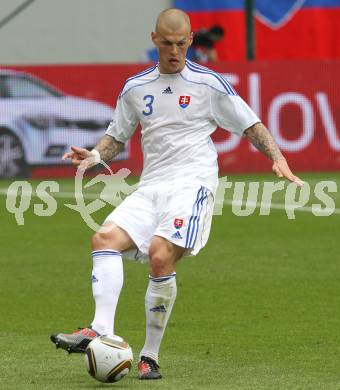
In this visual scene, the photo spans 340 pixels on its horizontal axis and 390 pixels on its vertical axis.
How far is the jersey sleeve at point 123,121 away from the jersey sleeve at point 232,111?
519 mm

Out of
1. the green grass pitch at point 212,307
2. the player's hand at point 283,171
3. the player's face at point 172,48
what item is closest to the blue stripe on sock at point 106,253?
the green grass pitch at point 212,307

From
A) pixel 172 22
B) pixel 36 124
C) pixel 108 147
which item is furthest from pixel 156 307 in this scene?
pixel 36 124

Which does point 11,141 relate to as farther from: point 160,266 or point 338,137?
point 160,266

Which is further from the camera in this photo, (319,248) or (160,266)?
(319,248)

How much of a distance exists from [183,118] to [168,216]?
2.10 ft

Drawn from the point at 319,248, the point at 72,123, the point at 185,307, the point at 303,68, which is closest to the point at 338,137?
the point at 303,68

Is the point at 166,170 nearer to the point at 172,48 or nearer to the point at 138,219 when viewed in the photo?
the point at 138,219

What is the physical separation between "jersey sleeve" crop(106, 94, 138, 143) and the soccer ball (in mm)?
1453

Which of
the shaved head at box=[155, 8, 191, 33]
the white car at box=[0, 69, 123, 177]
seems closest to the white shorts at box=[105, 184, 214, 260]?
the shaved head at box=[155, 8, 191, 33]

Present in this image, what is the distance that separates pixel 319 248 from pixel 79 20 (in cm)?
1710

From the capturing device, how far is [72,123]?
22500mm

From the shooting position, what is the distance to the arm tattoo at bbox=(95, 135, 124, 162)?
8.91 m

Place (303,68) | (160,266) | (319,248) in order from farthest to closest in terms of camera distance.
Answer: (303,68), (319,248), (160,266)

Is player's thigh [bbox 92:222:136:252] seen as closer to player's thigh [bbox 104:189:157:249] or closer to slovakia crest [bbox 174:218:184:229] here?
player's thigh [bbox 104:189:157:249]
